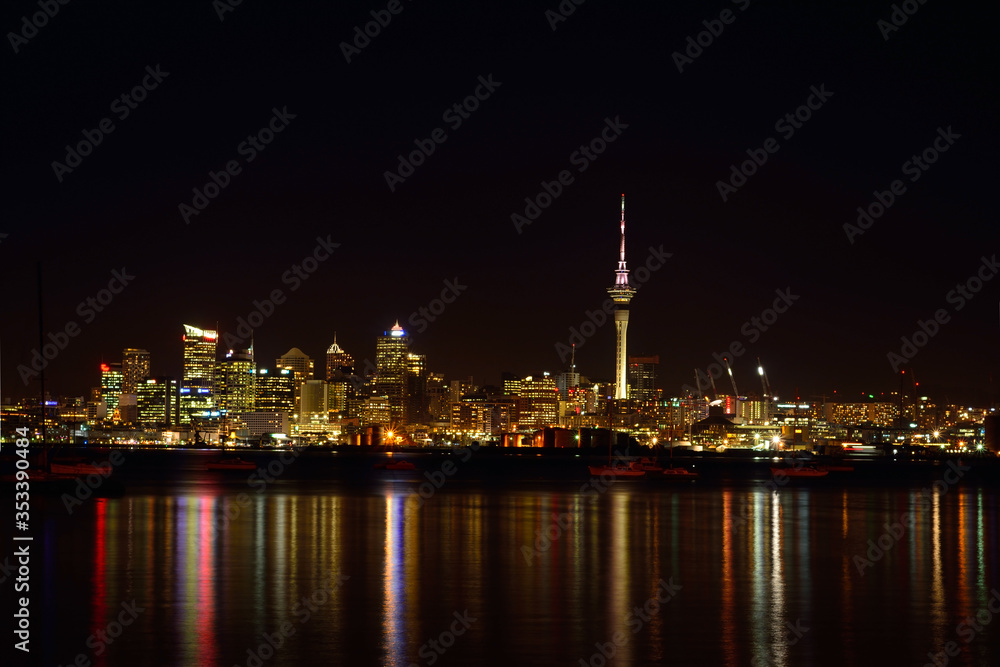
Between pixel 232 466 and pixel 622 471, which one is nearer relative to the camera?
pixel 622 471

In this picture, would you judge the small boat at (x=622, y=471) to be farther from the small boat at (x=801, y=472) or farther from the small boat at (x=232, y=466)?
the small boat at (x=232, y=466)

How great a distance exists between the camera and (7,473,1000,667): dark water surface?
66.8 ft

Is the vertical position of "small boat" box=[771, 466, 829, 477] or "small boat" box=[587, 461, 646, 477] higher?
"small boat" box=[587, 461, 646, 477]

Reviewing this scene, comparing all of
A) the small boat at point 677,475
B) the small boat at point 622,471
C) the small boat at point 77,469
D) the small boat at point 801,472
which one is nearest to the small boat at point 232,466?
the small boat at point 622,471

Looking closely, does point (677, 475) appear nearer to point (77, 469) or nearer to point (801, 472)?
point (801, 472)

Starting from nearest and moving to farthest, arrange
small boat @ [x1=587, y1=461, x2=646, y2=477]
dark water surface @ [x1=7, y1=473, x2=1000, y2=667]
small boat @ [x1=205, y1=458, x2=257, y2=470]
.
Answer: dark water surface @ [x1=7, y1=473, x2=1000, y2=667] → small boat @ [x1=587, y1=461, x2=646, y2=477] → small boat @ [x1=205, y1=458, x2=257, y2=470]

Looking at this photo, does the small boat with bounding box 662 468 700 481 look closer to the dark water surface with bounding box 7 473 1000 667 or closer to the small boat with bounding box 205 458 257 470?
the dark water surface with bounding box 7 473 1000 667

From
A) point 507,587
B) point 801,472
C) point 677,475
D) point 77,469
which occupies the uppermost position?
point 77,469

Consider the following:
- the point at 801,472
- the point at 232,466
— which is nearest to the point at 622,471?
the point at 801,472

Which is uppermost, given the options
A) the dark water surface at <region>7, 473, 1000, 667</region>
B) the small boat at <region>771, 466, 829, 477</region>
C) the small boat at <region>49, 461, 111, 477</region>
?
the small boat at <region>49, 461, 111, 477</region>

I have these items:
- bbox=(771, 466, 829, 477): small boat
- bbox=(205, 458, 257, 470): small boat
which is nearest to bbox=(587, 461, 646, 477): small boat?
→ bbox=(771, 466, 829, 477): small boat

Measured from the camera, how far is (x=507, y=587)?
2770cm

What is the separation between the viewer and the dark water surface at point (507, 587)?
20.4m

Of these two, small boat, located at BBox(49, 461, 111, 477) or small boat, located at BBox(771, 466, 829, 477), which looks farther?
small boat, located at BBox(771, 466, 829, 477)
